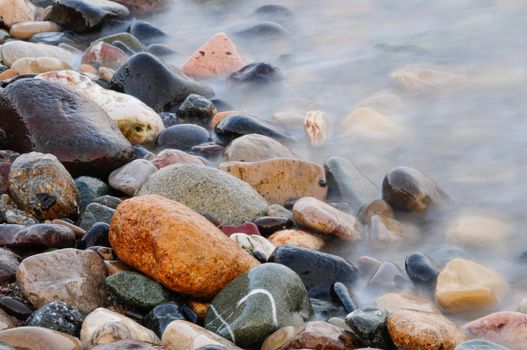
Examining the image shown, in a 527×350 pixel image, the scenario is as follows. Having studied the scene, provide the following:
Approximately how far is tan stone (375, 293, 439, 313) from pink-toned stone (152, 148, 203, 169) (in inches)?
64.1

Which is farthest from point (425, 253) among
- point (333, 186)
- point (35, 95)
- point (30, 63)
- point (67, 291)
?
point (30, 63)

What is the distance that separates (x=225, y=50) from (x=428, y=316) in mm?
4431

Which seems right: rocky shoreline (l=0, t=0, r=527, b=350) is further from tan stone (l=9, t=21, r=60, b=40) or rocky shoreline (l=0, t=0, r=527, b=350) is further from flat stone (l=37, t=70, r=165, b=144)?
tan stone (l=9, t=21, r=60, b=40)

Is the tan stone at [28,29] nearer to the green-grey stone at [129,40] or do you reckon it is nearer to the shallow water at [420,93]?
the green-grey stone at [129,40]

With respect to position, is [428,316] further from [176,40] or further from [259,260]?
[176,40]

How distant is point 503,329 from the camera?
3383 millimetres

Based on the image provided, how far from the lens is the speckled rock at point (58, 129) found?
4.57 metres

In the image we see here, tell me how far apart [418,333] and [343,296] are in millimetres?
577

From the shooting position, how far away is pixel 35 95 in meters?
4.68

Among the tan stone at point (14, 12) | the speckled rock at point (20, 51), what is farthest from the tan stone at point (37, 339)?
the tan stone at point (14, 12)

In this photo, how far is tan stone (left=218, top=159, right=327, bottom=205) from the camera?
4.83 m

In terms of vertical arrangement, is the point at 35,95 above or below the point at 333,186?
above

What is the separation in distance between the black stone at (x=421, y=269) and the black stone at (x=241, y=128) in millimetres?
1861

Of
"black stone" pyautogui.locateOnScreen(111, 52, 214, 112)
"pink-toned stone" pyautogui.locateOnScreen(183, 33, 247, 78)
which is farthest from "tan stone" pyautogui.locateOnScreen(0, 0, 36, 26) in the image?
"black stone" pyautogui.locateOnScreen(111, 52, 214, 112)
